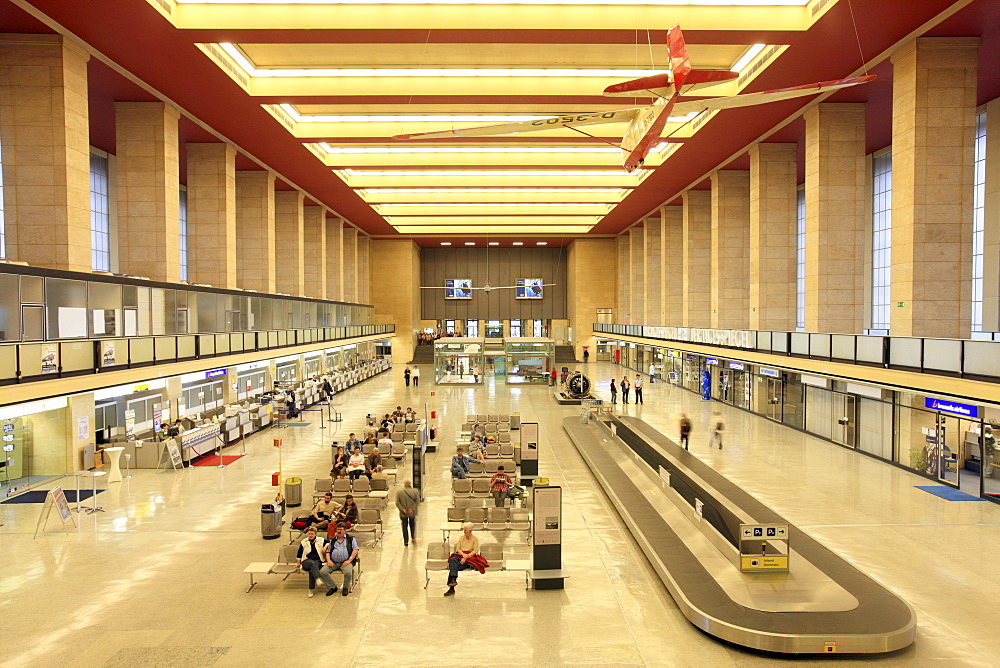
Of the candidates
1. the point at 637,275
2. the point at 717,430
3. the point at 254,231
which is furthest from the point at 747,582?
the point at 637,275

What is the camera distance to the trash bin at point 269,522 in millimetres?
10023

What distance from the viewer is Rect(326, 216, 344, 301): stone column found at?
137 feet

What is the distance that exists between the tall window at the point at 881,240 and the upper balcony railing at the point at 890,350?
7937mm

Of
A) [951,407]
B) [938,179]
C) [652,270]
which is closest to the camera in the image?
[951,407]

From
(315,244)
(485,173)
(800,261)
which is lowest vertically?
(800,261)

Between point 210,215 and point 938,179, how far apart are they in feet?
78.3

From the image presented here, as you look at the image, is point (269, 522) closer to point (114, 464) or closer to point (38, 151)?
point (114, 464)

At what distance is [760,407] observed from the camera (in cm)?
2358

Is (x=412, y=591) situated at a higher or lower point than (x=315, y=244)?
lower

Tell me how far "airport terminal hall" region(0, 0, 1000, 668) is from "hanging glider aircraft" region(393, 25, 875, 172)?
0.10 m

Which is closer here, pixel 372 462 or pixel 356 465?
pixel 356 465

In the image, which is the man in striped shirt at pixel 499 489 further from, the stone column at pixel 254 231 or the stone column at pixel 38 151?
the stone column at pixel 254 231

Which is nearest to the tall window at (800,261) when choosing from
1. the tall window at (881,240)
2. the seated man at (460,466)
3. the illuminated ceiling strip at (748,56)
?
the tall window at (881,240)

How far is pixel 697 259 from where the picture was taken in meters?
34.1
